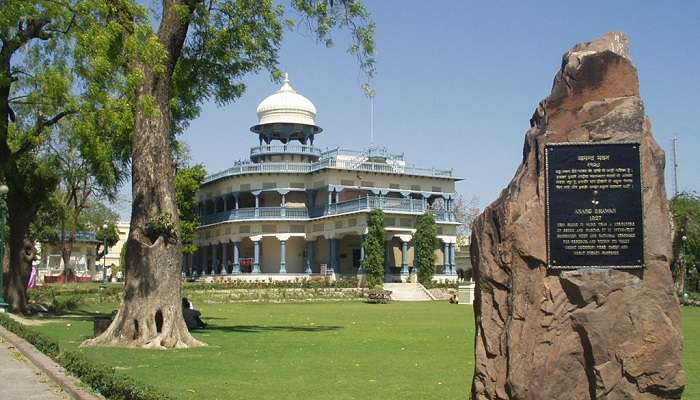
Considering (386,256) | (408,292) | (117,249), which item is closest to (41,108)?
(408,292)

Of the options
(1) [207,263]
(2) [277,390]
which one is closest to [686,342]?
(2) [277,390]

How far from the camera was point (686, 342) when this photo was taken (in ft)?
55.7

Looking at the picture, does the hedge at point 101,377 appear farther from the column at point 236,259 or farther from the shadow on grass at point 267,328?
the column at point 236,259

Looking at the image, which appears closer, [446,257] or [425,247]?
[425,247]

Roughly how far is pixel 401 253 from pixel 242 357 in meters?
40.8

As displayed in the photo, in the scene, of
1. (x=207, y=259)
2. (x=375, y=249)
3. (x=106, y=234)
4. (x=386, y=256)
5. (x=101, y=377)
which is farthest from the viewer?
(x=106, y=234)

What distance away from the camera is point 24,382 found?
1103 centimetres

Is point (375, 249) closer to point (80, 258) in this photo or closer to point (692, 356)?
point (692, 356)

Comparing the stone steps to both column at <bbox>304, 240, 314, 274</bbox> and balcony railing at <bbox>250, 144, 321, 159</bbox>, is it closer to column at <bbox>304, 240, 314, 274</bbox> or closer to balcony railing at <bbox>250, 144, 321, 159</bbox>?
column at <bbox>304, 240, 314, 274</bbox>

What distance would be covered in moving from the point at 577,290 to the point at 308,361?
6.66 metres

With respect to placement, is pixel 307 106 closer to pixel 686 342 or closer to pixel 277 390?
pixel 686 342

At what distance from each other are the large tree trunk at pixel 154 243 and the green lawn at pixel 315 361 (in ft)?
3.29

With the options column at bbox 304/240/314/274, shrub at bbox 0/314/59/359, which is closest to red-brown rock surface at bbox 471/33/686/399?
shrub at bbox 0/314/59/359

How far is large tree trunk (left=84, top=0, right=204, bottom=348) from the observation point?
16219 mm
